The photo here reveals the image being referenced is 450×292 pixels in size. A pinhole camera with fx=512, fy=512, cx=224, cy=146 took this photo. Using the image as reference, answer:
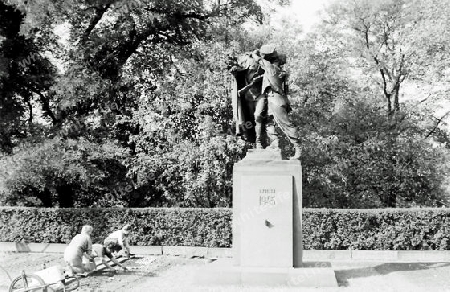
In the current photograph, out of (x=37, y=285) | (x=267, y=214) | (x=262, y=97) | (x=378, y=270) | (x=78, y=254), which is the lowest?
(x=378, y=270)

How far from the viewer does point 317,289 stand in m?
9.77

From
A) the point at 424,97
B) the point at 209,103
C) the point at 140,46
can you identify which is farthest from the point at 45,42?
the point at 424,97

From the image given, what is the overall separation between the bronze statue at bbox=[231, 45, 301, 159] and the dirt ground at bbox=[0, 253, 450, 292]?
3068 millimetres

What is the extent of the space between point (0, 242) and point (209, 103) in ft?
28.7

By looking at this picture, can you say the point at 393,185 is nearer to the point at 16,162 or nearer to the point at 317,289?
the point at 317,289

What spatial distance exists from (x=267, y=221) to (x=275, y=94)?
2789mm

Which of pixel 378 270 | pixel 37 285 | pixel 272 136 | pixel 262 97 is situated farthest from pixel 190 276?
pixel 378 270

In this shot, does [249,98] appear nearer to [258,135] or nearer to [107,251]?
[258,135]

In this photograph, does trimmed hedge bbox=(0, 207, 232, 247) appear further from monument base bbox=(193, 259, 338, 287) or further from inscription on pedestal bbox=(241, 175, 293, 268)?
monument base bbox=(193, 259, 338, 287)

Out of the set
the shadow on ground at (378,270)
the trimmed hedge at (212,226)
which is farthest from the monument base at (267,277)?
the trimmed hedge at (212,226)

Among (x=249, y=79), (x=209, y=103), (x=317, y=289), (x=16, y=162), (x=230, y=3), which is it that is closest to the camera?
(x=317, y=289)

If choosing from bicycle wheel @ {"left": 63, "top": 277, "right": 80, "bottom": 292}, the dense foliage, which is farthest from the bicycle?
the dense foliage

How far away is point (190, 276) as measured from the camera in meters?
11.8

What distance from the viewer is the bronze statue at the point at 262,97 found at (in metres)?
11.2
